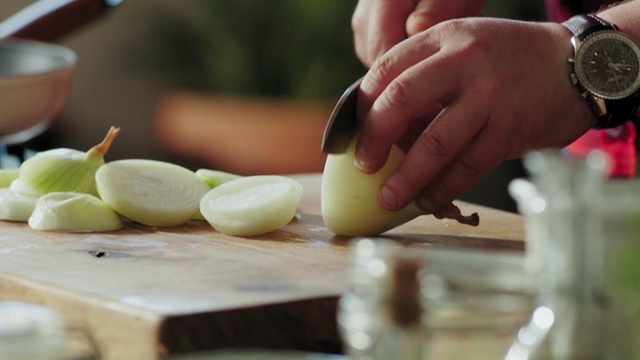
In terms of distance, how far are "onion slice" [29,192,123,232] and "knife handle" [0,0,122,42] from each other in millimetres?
698

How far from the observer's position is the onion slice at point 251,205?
1181 millimetres

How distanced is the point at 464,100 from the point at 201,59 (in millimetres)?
2729

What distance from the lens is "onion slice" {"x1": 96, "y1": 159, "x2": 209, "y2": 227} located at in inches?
48.6

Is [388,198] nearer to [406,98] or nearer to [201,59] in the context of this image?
[406,98]

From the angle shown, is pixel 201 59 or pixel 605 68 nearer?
pixel 605 68

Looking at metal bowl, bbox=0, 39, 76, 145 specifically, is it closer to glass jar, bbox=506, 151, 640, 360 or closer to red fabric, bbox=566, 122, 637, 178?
red fabric, bbox=566, 122, 637, 178

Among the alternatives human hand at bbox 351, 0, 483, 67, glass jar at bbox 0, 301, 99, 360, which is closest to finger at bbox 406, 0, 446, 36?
human hand at bbox 351, 0, 483, 67

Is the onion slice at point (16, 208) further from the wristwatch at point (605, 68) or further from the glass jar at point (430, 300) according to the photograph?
the glass jar at point (430, 300)

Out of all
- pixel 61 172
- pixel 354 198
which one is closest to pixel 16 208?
pixel 61 172

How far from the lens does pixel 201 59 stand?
12.4ft

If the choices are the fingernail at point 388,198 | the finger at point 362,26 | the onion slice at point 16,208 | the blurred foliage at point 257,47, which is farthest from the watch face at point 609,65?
the blurred foliage at point 257,47

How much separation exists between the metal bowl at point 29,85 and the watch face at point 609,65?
782mm

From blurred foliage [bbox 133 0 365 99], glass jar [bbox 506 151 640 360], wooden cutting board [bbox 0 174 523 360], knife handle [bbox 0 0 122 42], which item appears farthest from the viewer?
blurred foliage [bbox 133 0 365 99]

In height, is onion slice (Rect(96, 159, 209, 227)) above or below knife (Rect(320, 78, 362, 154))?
below
